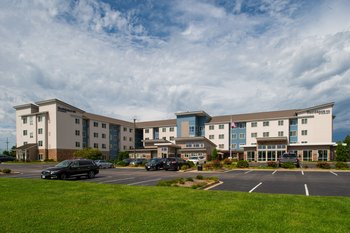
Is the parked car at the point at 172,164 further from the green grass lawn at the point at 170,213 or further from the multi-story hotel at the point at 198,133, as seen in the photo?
the multi-story hotel at the point at 198,133

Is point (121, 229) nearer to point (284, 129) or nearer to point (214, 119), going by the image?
point (284, 129)

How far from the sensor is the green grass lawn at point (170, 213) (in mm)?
6383

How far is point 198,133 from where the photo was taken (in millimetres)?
75188

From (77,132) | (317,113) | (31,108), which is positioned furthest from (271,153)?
(31,108)

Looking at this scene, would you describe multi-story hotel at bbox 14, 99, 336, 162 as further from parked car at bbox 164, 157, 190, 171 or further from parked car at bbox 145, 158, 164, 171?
parked car at bbox 164, 157, 190, 171

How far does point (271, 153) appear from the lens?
5441 cm

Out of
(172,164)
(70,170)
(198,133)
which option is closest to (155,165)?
(172,164)

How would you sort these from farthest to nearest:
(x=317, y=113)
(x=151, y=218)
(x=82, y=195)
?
(x=317, y=113) < (x=82, y=195) < (x=151, y=218)

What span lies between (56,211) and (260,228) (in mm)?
6153

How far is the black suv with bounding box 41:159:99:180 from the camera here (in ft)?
65.0

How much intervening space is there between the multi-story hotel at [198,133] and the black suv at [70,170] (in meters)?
31.7

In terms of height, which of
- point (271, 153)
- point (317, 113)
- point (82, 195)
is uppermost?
point (317, 113)

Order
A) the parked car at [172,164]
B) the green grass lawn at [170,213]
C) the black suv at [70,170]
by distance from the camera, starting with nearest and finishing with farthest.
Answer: the green grass lawn at [170,213], the black suv at [70,170], the parked car at [172,164]

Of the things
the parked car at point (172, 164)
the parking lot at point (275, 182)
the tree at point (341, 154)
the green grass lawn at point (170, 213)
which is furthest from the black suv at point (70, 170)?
the tree at point (341, 154)
